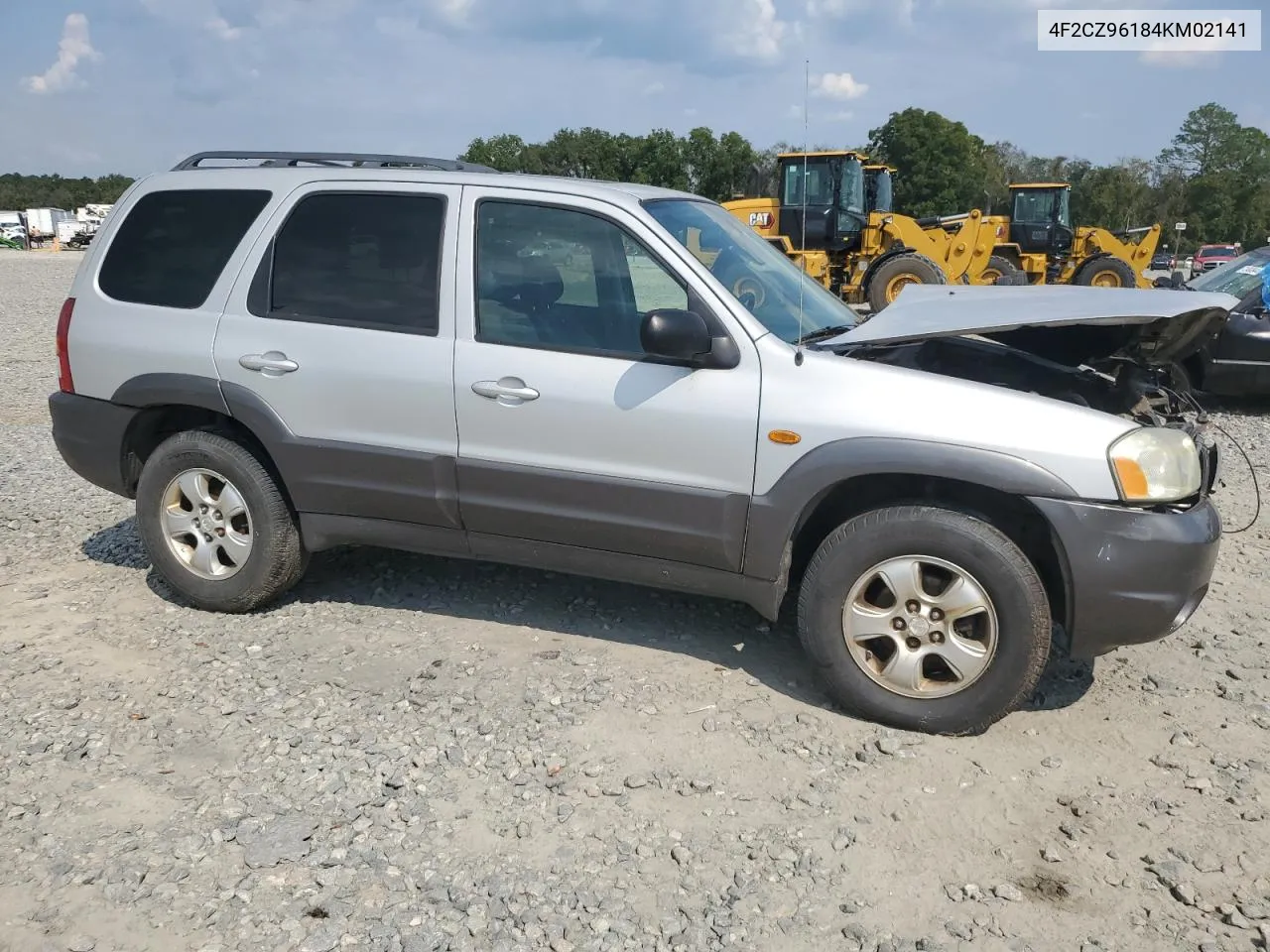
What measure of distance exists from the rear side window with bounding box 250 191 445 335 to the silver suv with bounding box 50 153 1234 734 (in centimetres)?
1

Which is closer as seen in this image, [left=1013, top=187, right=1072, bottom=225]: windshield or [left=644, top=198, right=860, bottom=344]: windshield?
[left=644, top=198, right=860, bottom=344]: windshield

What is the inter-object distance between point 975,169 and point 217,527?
213 ft

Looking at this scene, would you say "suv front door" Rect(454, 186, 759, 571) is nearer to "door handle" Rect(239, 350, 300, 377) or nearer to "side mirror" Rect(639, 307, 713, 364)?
"side mirror" Rect(639, 307, 713, 364)

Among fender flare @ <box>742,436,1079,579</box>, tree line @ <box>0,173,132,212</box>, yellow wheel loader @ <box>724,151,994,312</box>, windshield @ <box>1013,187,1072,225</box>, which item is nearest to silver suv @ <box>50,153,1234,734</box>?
fender flare @ <box>742,436,1079,579</box>

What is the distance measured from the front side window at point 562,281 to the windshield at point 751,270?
0.73 feet

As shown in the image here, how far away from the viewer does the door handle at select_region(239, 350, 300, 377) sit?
4422 mm

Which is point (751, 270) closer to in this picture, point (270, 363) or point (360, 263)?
point (360, 263)

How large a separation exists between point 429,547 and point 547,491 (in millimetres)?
681

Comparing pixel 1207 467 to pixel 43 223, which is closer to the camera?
pixel 1207 467

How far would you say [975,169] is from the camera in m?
62.8

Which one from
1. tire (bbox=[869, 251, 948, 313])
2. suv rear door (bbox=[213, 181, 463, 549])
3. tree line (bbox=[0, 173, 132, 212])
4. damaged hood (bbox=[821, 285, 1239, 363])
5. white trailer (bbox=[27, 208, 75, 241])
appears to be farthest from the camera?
tree line (bbox=[0, 173, 132, 212])

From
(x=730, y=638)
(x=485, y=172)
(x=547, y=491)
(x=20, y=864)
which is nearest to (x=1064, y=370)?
(x=730, y=638)

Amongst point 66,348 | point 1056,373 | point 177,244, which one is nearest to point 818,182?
point 1056,373

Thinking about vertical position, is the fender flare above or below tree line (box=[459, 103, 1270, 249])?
below
